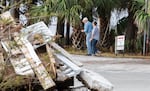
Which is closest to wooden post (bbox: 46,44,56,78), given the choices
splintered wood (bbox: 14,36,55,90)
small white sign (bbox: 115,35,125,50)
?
splintered wood (bbox: 14,36,55,90)

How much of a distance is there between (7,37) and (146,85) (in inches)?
264

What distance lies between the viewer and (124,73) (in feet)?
48.2

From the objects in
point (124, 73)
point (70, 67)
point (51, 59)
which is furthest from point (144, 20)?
point (51, 59)

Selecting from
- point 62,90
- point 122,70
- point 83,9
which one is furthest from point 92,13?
point 62,90

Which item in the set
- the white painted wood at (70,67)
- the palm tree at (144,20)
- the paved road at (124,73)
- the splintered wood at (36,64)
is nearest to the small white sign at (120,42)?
the palm tree at (144,20)

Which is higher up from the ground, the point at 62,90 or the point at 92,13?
the point at 92,13

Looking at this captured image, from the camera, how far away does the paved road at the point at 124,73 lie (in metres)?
11.7

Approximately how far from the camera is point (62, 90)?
6.89 meters

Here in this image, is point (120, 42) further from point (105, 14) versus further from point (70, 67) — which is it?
point (70, 67)

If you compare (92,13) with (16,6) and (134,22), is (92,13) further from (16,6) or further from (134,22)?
(16,6)

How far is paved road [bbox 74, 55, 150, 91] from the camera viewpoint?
1173 cm

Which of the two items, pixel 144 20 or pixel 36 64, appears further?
pixel 144 20

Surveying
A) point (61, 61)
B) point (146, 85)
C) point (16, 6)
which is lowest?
point (146, 85)

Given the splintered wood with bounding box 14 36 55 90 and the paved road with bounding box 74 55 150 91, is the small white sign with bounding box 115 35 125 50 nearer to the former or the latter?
the paved road with bounding box 74 55 150 91
